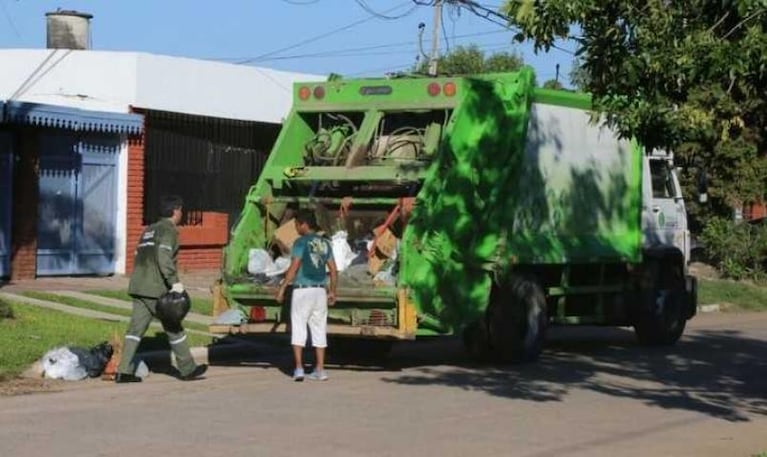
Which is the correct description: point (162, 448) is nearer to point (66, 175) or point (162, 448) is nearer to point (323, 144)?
point (323, 144)

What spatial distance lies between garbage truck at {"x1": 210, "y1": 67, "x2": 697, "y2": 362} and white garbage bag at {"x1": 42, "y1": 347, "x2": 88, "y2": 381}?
1647mm

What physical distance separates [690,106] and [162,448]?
4.55 m

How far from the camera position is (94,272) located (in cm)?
2177

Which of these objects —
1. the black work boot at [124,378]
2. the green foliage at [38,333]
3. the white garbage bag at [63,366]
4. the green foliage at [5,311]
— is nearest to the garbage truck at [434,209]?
the black work boot at [124,378]

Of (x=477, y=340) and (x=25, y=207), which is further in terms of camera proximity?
(x=25, y=207)

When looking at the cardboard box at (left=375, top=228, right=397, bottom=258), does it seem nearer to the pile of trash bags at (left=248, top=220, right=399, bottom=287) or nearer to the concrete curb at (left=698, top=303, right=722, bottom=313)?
the pile of trash bags at (left=248, top=220, right=399, bottom=287)

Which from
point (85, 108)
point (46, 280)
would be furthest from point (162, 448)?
point (85, 108)

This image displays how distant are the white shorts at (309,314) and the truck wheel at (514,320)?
2449 millimetres

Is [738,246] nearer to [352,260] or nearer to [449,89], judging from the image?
[449,89]

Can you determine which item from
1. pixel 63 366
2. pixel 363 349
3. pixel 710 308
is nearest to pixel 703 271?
pixel 710 308

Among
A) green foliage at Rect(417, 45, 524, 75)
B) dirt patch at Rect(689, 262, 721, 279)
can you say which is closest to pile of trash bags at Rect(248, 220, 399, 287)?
dirt patch at Rect(689, 262, 721, 279)

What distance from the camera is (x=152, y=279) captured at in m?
12.9

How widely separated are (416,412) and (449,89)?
14.1 ft

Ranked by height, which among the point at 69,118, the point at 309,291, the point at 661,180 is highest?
the point at 69,118
